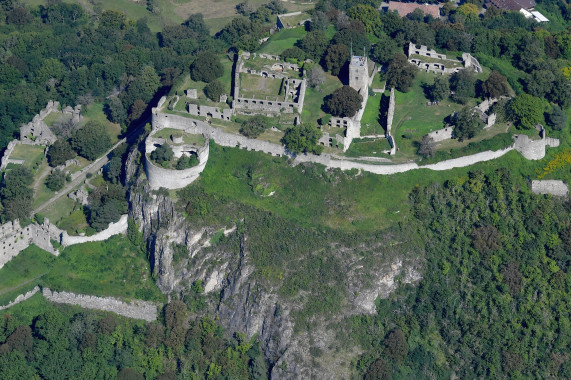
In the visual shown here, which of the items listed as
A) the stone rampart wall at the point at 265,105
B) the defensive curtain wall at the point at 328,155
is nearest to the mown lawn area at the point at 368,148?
the defensive curtain wall at the point at 328,155

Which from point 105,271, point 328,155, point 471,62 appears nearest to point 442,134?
point 328,155

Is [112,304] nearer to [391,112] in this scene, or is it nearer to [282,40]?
[391,112]

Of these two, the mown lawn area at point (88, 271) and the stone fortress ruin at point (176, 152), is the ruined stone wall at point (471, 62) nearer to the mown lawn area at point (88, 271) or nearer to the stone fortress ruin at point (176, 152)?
the stone fortress ruin at point (176, 152)

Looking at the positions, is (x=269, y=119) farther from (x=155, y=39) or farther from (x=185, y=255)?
(x=155, y=39)

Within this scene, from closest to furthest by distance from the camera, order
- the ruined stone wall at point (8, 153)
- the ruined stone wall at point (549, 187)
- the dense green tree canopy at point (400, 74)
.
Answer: the ruined stone wall at point (549, 187)
the dense green tree canopy at point (400, 74)
the ruined stone wall at point (8, 153)

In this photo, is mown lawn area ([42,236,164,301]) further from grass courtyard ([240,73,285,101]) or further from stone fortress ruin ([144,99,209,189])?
grass courtyard ([240,73,285,101])

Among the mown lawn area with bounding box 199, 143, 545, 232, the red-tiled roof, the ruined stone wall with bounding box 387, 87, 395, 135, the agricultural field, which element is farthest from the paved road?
the red-tiled roof
